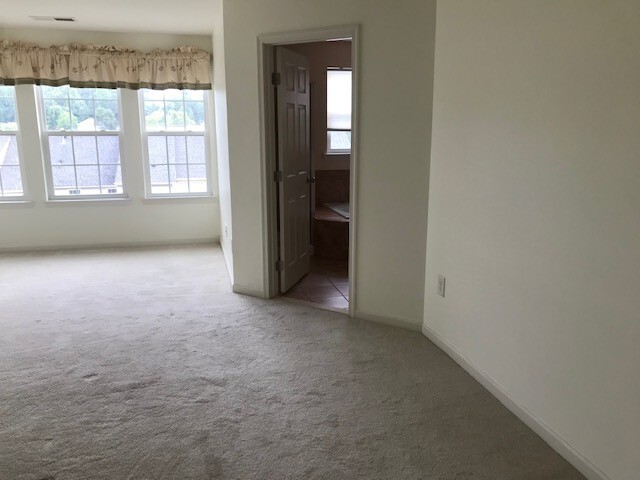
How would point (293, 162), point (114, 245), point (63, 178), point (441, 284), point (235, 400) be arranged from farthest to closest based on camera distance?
point (114, 245)
point (63, 178)
point (293, 162)
point (441, 284)
point (235, 400)

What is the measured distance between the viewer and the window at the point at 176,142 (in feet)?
19.9

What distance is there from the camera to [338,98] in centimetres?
668

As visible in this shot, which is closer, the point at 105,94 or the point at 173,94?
the point at 105,94

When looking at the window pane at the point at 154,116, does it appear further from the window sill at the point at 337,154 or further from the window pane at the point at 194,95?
the window sill at the point at 337,154

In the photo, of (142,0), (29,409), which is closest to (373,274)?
(29,409)

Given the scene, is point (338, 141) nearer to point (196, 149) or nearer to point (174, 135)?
point (196, 149)

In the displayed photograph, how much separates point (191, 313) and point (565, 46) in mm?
3108

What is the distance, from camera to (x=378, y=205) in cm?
364

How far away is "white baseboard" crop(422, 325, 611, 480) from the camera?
216 centimetres

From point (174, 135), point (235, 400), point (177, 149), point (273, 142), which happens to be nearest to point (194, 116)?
point (174, 135)

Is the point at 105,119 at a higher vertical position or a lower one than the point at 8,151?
higher

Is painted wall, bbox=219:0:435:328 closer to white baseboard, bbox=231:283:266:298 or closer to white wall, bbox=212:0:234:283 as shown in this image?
white wall, bbox=212:0:234:283

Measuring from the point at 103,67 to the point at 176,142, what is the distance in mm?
1118

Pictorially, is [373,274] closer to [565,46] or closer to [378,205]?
[378,205]
